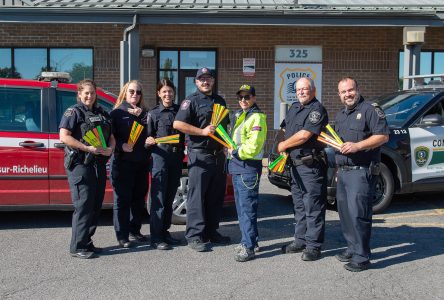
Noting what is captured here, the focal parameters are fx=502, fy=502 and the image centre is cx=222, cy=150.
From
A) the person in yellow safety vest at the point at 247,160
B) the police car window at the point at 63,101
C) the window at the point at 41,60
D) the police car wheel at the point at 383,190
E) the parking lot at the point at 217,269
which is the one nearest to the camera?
the parking lot at the point at 217,269

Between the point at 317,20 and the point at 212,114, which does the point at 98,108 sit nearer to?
the point at 212,114

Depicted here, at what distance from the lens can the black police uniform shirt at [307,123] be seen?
15.9 ft

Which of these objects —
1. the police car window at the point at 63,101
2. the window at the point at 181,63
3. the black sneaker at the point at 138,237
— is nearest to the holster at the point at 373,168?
the black sneaker at the point at 138,237

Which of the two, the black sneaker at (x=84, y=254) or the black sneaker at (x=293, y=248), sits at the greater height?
the black sneaker at (x=293, y=248)

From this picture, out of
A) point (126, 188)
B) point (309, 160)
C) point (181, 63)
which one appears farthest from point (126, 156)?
point (181, 63)

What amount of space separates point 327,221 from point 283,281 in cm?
235

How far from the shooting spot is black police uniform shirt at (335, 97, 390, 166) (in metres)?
4.62

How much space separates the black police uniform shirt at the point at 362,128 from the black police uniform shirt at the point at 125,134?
206 cm

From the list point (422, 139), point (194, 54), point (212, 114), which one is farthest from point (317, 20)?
point (212, 114)

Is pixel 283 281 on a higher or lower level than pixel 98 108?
lower

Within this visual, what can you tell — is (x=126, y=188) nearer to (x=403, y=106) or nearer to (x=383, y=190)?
(x=383, y=190)

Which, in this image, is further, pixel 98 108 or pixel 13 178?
pixel 13 178

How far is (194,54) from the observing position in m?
14.0

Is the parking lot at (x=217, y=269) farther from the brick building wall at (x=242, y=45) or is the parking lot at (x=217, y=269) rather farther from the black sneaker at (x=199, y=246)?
the brick building wall at (x=242, y=45)
